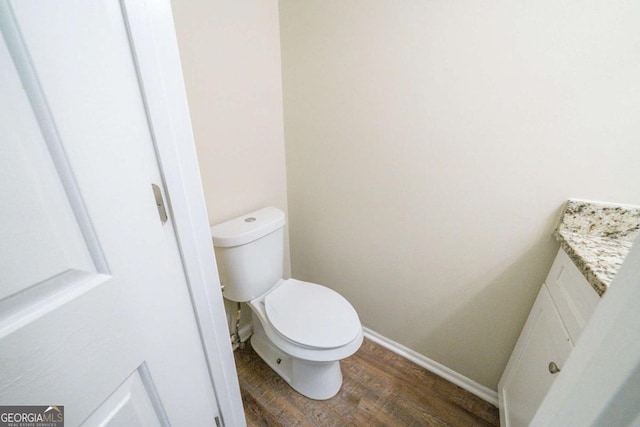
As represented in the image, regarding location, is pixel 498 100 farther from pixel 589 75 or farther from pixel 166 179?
pixel 166 179

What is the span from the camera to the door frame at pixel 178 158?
0.39m

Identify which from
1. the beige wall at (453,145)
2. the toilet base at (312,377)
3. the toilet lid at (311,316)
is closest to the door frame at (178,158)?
the toilet lid at (311,316)

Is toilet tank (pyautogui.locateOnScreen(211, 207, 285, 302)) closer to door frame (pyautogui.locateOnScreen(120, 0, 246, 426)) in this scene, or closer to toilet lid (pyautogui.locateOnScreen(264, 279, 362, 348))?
toilet lid (pyautogui.locateOnScreen(264, 279, 362, 348))

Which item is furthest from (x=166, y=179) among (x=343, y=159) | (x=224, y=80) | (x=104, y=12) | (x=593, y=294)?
(x=593, y=294)

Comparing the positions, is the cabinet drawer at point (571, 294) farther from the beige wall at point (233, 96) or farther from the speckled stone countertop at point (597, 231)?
the beige wall at point (233, 96)

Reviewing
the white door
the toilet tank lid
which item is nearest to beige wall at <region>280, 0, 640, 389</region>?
the toilet tank lid

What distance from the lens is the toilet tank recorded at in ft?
3.41

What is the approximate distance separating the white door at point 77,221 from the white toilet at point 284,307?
591mm

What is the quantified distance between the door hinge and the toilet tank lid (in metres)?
0.55

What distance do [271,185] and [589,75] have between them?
1.33 metres

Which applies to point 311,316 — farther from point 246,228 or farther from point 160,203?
point 160,203

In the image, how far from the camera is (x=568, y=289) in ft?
2.27

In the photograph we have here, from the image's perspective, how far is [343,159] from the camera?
3.99ft

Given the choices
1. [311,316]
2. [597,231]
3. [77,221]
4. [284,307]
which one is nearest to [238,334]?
[284,307]
